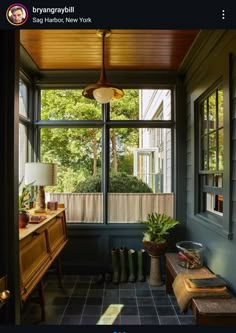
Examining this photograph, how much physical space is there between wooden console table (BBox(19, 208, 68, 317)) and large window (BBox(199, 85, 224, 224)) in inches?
62.9

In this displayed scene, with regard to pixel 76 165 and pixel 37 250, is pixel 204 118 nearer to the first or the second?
pixel 76 165

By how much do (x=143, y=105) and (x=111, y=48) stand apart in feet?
3.20

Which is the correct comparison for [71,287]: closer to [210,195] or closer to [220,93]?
[210,195]

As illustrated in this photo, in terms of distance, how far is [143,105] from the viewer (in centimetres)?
362

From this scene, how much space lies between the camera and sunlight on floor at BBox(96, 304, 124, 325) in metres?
2.32

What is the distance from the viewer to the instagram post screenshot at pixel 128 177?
2.16m

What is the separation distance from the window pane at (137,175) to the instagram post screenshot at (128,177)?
0.04ft

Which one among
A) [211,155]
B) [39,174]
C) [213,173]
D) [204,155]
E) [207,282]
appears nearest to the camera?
[207,282]

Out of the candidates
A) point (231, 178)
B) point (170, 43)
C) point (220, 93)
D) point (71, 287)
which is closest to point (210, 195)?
point (231, 178)

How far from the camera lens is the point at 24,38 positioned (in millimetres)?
2658

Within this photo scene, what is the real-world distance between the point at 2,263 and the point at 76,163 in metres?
2.67
